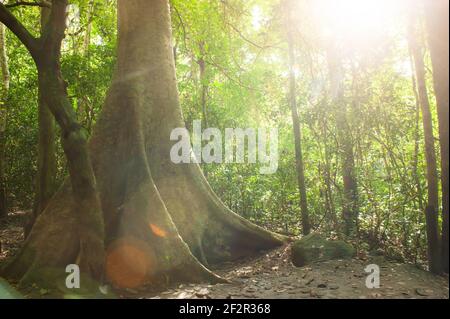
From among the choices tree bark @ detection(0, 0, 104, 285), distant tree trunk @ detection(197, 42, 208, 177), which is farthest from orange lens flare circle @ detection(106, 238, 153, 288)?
distant tree trunk @ detection(197, 42, 208, 177)

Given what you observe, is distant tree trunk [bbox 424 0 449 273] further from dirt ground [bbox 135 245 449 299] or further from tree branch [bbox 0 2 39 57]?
tree branch [bbox 0 2 39 57]

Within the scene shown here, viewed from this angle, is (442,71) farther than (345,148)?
No

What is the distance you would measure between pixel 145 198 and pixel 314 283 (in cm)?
278

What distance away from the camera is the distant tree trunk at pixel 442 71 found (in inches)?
202

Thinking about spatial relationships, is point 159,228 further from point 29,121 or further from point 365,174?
point 29,121

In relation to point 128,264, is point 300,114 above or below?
above

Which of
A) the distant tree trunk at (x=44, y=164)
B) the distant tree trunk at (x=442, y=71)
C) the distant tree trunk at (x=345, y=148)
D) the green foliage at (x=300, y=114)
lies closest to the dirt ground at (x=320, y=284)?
the distant tree trunk at (x=442, y=71)

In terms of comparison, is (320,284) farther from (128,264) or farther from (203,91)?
(203,91)

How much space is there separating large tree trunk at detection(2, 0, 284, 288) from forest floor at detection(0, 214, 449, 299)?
16.9 inches

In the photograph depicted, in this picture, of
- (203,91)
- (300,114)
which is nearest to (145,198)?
(300,114)

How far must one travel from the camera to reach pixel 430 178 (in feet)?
19.1

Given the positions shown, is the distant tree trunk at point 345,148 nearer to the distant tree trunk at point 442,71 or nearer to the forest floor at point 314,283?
the forest floor at point 314,283

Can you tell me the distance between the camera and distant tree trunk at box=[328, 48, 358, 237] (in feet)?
24.4
